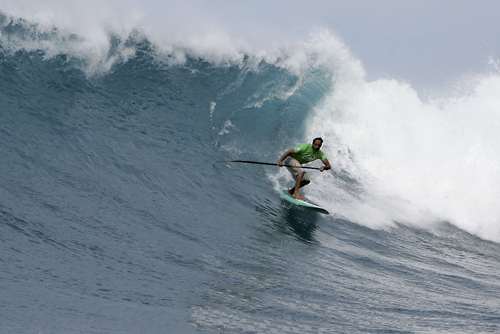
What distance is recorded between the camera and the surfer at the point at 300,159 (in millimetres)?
12000

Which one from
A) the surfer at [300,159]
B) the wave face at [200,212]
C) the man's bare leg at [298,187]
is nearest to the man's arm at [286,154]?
the surfer at [300,159]

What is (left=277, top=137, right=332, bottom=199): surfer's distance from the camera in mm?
12000

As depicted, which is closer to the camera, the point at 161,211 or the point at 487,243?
the point at 161,211

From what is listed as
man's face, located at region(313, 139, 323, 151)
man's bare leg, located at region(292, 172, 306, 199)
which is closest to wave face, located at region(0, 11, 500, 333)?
man's bare leg, located at region(292, 172, 306, 199)

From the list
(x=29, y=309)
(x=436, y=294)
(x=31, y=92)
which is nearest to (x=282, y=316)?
(x=29, y=309)

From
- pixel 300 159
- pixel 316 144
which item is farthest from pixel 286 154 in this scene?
pixel 316 144

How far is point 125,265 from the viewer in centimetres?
721

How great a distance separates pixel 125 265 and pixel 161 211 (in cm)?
239

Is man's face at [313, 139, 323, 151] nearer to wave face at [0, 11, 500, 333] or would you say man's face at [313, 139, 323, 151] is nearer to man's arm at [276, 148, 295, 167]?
man's arm at [276, 148, 295, 167]

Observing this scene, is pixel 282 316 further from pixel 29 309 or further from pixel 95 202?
pixel 95 202

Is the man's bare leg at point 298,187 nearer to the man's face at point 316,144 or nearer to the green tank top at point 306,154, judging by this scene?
the green tank top at point 306,154

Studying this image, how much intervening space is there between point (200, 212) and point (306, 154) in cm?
290

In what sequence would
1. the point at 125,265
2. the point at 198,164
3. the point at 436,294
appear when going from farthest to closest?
the point at 198,164 → the point at 436,294 → the point at 125,265

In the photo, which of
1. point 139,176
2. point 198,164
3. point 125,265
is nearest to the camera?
point 125,265
